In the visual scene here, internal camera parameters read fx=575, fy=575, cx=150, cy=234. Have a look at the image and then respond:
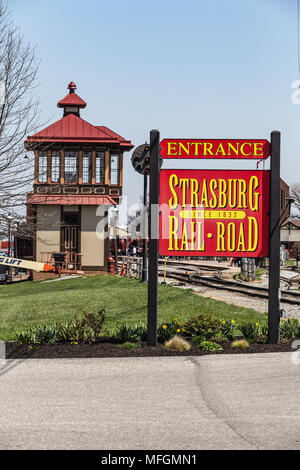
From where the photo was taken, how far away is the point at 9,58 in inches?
499

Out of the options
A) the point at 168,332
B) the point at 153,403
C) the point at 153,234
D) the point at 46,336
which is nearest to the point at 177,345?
the point at 168,332

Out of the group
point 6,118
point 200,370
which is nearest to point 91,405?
point 200,370

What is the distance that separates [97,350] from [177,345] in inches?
51.7

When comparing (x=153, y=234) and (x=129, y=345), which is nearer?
(x=129, y=345)

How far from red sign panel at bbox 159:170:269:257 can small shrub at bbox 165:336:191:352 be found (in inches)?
62.6

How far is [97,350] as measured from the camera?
9.39 m

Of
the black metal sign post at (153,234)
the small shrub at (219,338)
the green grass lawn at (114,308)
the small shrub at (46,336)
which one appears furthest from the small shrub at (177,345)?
the green grass lawn at (114,308)

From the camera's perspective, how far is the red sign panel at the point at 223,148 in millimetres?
10070

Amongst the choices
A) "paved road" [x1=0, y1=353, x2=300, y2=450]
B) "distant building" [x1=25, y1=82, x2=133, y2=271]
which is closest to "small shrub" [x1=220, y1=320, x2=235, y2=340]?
"paved road" [x1=0, y1=353, x2=300, y2=450]

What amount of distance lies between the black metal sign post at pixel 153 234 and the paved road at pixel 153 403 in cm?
120

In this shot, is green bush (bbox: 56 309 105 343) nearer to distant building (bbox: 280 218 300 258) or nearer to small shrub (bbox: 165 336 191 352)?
small shrub (bbox: 165 336 191 352)

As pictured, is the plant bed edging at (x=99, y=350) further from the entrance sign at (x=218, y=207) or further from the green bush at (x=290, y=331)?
the entrance sign at (x=218, y=207)

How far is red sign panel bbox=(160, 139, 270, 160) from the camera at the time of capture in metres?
10.1

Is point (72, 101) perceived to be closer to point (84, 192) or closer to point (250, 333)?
point (84, 192)
